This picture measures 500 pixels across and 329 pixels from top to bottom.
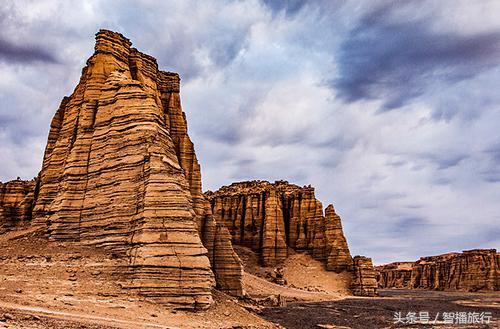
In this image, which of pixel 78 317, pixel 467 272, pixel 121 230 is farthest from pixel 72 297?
pixel 467 272

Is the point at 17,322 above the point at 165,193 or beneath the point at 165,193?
beneath

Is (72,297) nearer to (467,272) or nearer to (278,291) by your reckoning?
(278,291)

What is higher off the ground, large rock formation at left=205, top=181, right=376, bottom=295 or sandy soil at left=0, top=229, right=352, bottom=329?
large rock formation at left=205, top=181, right=376, bottom=295

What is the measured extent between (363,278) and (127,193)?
204 ft

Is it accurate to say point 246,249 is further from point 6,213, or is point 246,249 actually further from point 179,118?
point 6,213

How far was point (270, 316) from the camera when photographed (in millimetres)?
42625

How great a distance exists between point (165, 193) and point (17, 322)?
483 inches

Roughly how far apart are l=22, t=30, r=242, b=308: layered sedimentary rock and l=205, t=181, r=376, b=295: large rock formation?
48.3m

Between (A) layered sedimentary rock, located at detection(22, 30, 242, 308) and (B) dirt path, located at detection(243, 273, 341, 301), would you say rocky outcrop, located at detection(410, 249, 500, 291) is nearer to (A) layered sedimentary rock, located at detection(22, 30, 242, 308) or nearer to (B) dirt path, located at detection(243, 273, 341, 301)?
(B) dirt path, located at detection(243, 273, 341, 301)

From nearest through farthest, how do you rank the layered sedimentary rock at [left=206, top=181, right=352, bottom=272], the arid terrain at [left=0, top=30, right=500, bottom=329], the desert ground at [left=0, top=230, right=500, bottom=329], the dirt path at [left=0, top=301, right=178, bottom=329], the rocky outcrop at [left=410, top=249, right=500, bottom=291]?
the dirt path at [left=0, top=301, right=178, bottom=329] → the desert ground at [left=0, top=230, right=500, bottom=329] → the arid terrain at [left=0, top=30, right=500, bottom=329] → the layered sedimentary rock at [left=206, top=181, right=352, bottom=272] → the rocky outcrop at [left=410, top=249, right=500, bottom=291]

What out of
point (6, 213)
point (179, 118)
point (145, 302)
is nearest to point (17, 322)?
point (145, 302)

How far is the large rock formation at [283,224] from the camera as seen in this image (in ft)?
280

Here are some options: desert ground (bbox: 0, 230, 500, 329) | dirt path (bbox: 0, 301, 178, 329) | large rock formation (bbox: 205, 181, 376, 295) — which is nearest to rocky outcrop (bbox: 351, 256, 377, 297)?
large rock formation (bbox: 205, 181, 376, 295)

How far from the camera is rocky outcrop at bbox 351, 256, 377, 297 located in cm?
8062
